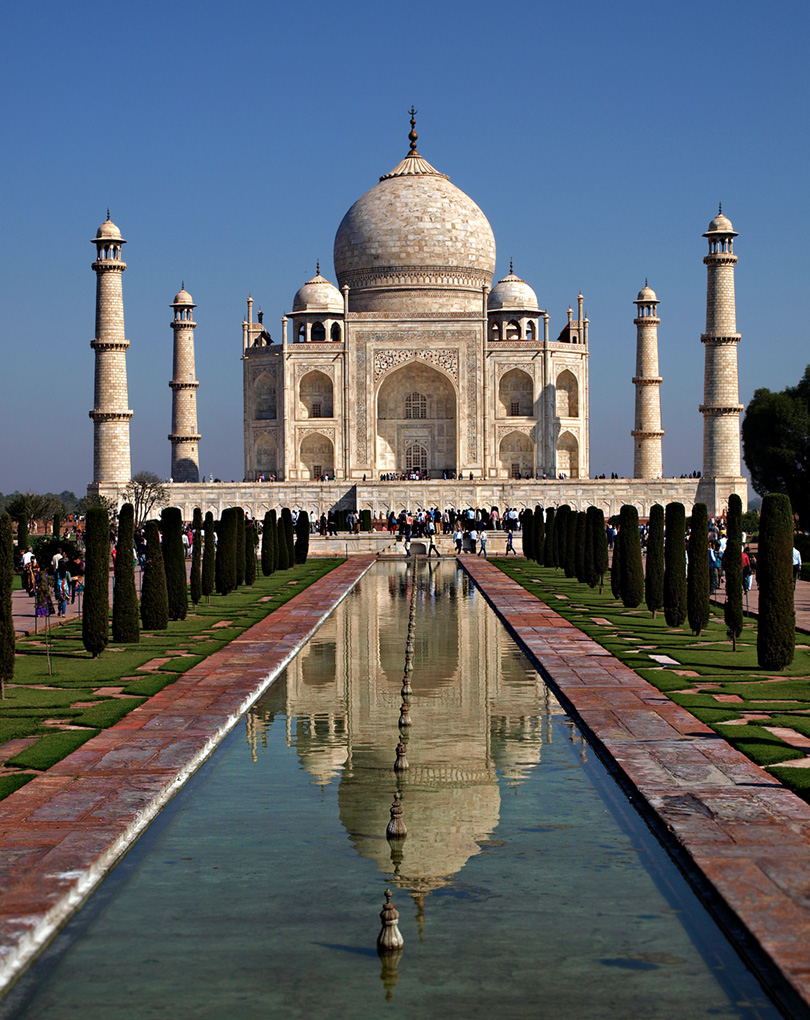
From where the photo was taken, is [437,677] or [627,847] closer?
[627,847]

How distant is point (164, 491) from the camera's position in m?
29.8

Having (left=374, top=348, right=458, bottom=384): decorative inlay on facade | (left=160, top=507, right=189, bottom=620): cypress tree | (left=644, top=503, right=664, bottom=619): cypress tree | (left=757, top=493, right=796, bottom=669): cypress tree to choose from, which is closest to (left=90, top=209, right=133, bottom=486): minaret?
(left=374, top=348, right=458, bottom=384): decorative inlay on facade

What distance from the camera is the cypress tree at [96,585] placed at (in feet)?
30.1

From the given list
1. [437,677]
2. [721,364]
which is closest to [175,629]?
[437,677]

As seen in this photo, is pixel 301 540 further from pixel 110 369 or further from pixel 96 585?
pixel 96 585

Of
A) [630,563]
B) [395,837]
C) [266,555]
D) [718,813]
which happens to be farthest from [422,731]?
[266,555]

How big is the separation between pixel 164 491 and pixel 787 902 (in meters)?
27.0

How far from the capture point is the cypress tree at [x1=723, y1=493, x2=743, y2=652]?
955 cm

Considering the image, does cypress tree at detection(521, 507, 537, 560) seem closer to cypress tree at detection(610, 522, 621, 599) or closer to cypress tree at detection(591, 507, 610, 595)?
cypress tree at detection(591, 507, 610, 595)

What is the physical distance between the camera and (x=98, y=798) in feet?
16.2

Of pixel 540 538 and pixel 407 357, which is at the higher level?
pixel 407 357

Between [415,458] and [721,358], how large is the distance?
870cm

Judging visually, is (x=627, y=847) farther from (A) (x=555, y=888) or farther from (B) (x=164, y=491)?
(B) (x=164, y=491)

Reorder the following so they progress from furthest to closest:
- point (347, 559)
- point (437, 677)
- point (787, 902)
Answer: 1. point (347, 559)
2. point (437, 677)
3. point (787, 902)
